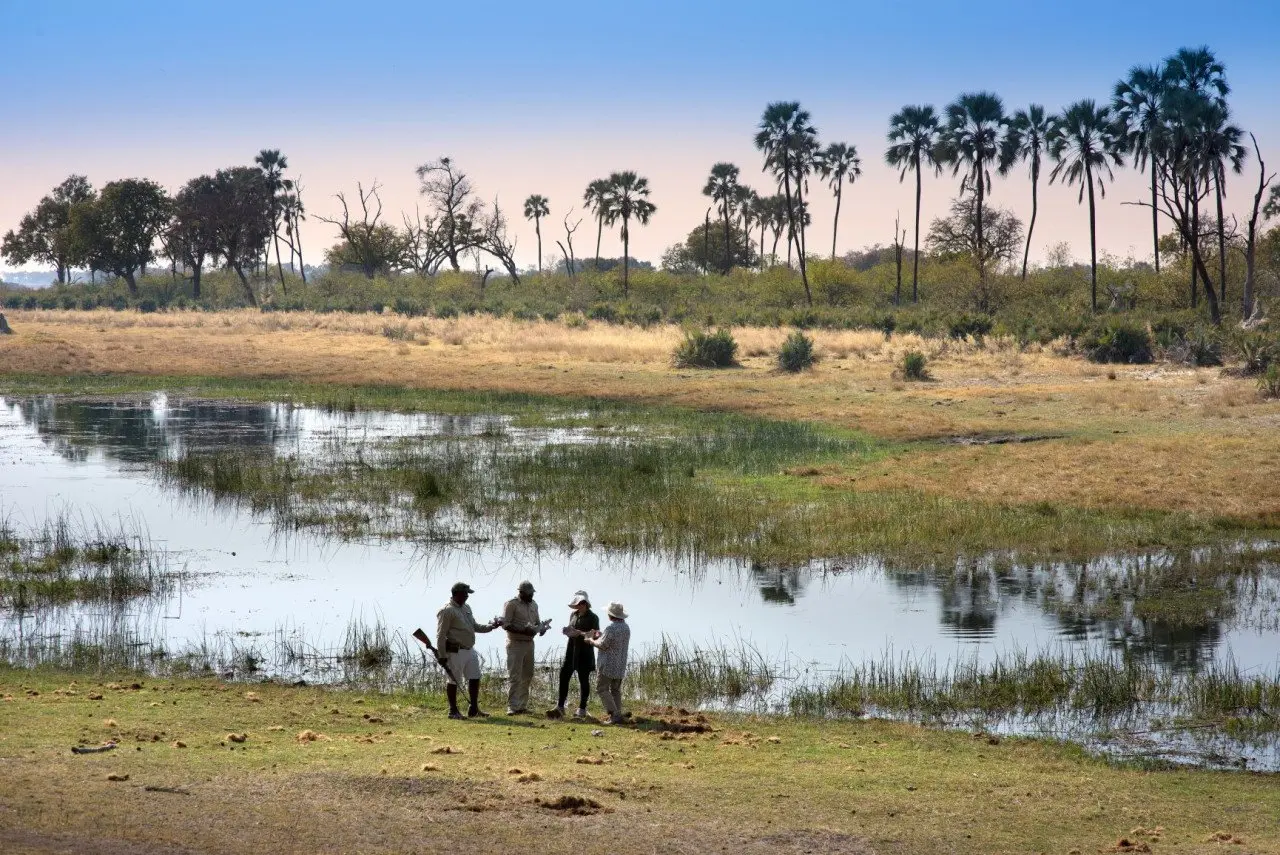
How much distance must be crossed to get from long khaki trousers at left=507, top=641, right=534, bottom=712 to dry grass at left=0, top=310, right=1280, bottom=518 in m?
13.6

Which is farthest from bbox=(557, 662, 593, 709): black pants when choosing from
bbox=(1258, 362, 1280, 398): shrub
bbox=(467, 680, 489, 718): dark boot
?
bbox=(1258, 362, 1280, 398): shrub

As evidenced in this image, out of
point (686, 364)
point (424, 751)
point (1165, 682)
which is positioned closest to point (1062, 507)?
point (1165, 682)

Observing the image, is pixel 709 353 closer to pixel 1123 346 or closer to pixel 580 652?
pixel 1123 346

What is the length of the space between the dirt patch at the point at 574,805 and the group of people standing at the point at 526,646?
278 centimetres

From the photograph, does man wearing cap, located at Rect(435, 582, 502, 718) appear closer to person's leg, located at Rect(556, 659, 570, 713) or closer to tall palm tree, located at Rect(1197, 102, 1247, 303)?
person's leg, located at Rect(556, 659, 570, 713)

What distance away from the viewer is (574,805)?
370 inches

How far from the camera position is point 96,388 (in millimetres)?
46812

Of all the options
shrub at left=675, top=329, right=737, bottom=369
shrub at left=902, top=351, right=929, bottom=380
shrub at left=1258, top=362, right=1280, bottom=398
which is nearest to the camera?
shrub at left=1258, top=362, right=1280, bottom=398

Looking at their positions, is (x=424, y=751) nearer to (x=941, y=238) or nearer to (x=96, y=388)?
(x=96, y=388)

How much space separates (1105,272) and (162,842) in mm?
83963

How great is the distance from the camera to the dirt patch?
9281 mm

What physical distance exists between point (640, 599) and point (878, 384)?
2787 centimetres

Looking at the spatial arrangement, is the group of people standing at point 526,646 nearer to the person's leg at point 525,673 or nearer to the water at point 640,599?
the person's leg at point 525,673

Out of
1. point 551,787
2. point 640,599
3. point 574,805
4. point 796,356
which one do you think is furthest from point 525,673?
point 796,356
